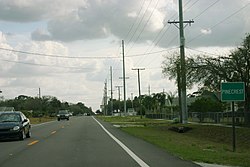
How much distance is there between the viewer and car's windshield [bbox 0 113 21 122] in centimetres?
2483

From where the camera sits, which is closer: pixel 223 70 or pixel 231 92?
pixel 231 92

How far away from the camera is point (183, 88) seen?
4269 cm

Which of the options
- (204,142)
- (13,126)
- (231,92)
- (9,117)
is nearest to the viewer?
(231,92)

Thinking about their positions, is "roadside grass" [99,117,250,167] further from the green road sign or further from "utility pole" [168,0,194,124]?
"utility pole" [168,0,194,124]

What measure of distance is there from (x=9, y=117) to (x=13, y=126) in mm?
1629

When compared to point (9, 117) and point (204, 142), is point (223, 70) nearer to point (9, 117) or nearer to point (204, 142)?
point (204, 142)

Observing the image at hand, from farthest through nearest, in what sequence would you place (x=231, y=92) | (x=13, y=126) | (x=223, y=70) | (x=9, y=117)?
(x=223, y=70)
(x=9, y=117)
(x=13, y=126)
(x=231, y=92)

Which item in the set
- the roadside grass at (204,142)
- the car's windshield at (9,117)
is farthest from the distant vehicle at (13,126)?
the roadside grass at (204,142)

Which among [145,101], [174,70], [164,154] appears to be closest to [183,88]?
[174,70]

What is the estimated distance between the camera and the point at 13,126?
23688mm

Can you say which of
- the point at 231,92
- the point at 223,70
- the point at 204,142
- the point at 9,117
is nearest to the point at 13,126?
the point at 9,117

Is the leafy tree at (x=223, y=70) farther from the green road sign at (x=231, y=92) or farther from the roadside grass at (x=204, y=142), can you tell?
the green road sign at (x=231, y=92)

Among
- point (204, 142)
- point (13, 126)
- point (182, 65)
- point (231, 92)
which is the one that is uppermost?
point (182, 65)

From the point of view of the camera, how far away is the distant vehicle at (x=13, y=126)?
23.6 metres
